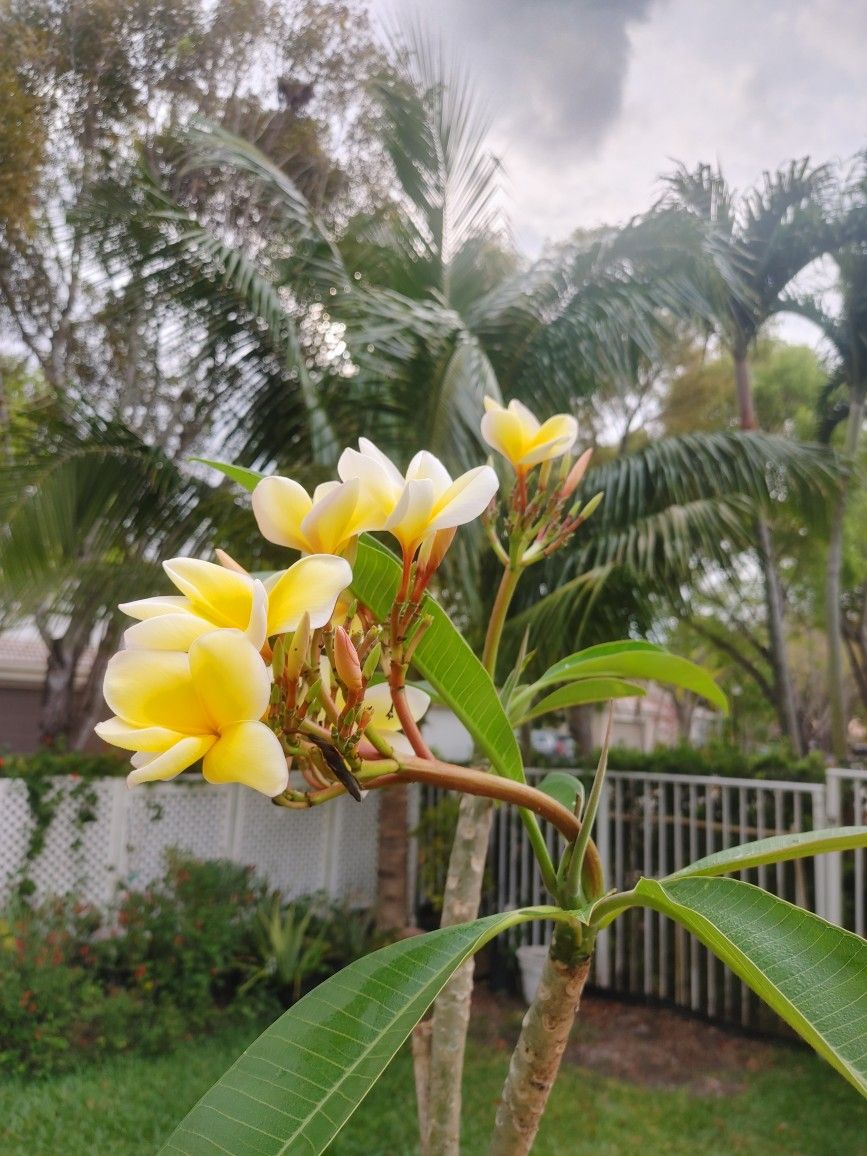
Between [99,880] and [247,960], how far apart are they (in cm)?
103

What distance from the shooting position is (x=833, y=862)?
4.67 meters

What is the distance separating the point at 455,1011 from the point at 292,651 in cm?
81

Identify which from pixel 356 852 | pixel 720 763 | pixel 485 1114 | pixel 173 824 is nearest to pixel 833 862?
pixel 720 763

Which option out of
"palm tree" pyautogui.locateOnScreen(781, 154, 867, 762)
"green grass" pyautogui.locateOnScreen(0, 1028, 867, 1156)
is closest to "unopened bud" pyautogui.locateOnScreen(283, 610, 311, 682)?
"green grass" pyautogui.locateOnScreen(0, 1028, 867, 1156)

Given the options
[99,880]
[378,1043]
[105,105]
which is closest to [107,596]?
[99,880]

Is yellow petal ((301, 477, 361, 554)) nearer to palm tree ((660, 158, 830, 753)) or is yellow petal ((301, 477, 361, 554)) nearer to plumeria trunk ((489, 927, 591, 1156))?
plumeria trunk ((489, 927, 591, 1156))

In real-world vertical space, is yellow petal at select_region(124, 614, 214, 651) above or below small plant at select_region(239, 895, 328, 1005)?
above

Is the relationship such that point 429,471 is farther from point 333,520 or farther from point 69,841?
point 69,841

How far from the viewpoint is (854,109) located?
523 cm

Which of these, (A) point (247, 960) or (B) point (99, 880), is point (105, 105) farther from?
(A) point (247, 960)

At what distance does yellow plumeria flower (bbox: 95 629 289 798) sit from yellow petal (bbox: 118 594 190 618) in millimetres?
46

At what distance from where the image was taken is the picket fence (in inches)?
187

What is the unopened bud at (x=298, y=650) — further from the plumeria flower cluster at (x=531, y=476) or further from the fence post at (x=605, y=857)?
the fence post at (x=605, y=857)

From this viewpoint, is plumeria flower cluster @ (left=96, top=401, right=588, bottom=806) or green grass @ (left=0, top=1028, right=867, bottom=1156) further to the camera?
green grass @ (left=0, top=1028, right=867, bottom=1156)
